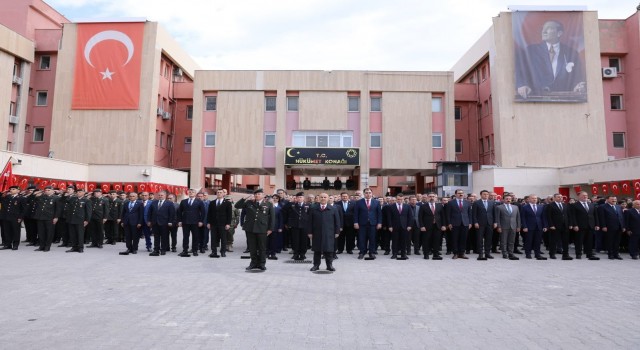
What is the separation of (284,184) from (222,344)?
3057 centimetres

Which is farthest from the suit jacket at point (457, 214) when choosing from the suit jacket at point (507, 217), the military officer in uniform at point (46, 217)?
the military officer in uniform at point (46, 217)

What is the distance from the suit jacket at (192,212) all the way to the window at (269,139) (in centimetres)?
2197

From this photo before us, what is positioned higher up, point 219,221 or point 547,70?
point 547,70

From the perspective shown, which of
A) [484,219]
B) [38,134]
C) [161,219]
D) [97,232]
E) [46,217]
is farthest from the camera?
[38,134]

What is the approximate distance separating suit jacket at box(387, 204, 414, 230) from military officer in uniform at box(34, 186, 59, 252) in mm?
10967

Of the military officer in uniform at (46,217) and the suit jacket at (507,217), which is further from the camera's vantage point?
the military officer in uniform at (46,217)

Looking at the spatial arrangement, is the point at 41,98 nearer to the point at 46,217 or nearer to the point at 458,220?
the point at 46,217

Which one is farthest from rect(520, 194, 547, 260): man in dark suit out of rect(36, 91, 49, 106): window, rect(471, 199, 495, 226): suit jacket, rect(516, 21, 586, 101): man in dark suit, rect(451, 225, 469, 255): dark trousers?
rect(36, 91, 49, 106): window

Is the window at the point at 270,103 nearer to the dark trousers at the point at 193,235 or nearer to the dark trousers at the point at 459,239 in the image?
the dark trousers at the point at 193,235

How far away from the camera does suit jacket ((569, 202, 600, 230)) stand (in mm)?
13062

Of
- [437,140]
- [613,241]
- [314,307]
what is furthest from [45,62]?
[613,241]

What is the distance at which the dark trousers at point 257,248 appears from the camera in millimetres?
10125

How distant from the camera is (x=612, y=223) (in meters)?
13.2

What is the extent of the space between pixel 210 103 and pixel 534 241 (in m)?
28.7
